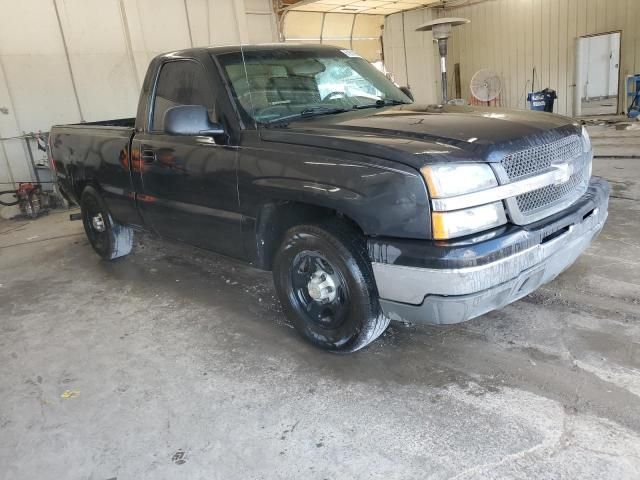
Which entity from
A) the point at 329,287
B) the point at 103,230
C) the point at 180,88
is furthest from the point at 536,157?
A: the point at 103,230

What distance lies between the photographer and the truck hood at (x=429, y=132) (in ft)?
7.88

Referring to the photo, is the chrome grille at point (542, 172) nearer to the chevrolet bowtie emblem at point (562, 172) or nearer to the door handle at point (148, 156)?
the chevrolet bowtie emblem at point (562, 172)

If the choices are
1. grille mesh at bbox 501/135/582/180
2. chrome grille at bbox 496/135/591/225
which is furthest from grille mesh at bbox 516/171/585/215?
grille mesh at bbox 501/135/582/180

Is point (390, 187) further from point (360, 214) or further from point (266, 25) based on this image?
point (266, 25)

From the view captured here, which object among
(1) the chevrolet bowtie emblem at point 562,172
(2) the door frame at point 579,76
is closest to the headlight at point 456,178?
(1) the chevrolet bowtie emblem at point 562,172

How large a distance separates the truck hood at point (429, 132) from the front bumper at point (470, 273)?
411 mm

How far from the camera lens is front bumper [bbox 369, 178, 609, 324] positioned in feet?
7.57

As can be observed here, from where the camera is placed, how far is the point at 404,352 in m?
3.00

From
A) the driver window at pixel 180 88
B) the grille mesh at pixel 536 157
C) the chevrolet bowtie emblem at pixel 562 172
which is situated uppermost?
the driver window at pixel 180 88

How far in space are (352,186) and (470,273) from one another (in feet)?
2.24

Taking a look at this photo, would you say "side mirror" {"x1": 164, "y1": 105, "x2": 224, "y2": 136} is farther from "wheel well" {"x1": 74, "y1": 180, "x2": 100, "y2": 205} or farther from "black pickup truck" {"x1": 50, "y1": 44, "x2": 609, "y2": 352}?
"wheel well" {"x1": 74, "y1": 180, "x2": 100, "y2": 205}

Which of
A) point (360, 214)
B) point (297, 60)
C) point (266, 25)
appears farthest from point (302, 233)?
point (266, 25)

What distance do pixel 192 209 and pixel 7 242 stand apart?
4223 millimetres

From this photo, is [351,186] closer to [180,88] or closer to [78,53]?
[180,88]
